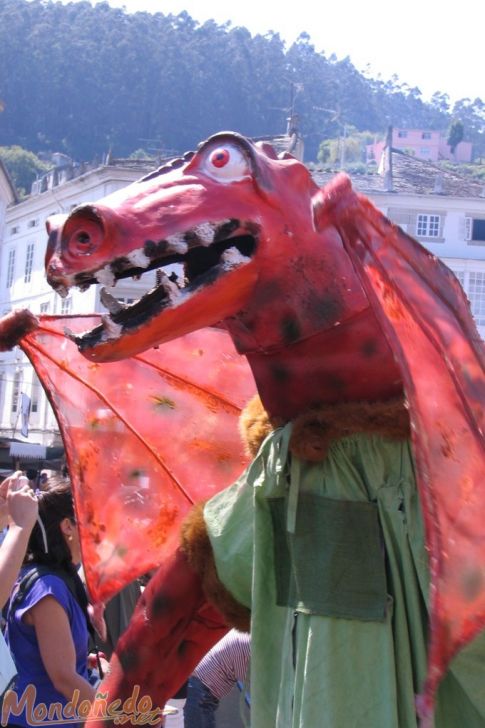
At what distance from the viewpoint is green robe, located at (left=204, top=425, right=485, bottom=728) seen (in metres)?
2.69

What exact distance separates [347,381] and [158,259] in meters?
0.61

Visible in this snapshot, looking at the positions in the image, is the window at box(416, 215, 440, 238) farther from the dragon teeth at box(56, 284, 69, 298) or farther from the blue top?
the dragon teeth at box(56, 284, 69, 298)

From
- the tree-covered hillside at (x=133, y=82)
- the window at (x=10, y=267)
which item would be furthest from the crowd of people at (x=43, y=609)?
the tree-covered hillside at (x=133, y=82)

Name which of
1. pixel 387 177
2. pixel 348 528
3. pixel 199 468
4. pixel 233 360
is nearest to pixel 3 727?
pixel 199 468

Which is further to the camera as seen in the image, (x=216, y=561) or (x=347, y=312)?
(x=216, y=561)

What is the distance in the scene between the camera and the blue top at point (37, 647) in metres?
4.05

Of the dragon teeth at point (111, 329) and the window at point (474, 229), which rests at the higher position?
the dragon teeth at point (111, 329)

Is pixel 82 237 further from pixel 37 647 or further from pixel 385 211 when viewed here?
pixel 385 211

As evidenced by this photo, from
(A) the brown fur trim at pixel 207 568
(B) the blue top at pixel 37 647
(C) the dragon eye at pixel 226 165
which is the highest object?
(C) the dragon eye at pixel 226 165

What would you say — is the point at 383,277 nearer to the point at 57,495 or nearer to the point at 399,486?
the point at 399,486

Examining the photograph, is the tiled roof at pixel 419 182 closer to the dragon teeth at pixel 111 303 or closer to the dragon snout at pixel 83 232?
the dragon teeth at pixel 111 303

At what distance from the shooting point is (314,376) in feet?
9.67

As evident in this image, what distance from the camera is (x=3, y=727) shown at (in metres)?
3.97

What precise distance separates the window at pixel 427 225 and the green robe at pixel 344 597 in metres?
33.7
